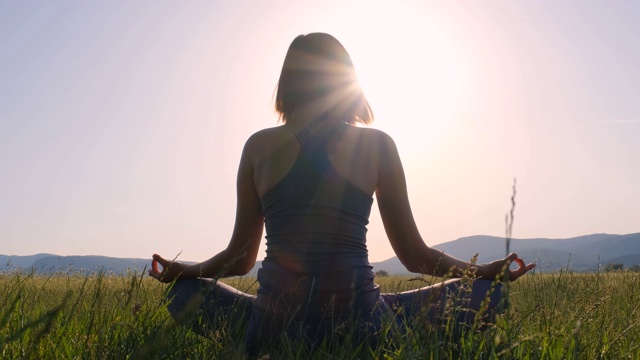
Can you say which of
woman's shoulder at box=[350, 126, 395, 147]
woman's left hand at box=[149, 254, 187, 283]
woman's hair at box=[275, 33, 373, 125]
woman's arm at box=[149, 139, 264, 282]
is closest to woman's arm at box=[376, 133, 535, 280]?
woman's shoulder at box=[350, 126, 395, 147]

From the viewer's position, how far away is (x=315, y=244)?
3.22m

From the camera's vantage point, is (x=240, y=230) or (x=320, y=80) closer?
(x=320, y=80)

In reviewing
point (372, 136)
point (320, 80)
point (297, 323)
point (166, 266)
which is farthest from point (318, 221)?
point (166, 266)

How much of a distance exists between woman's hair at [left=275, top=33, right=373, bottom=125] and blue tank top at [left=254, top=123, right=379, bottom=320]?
42cm

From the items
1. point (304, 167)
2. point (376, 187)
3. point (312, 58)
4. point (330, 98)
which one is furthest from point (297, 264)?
point (312, 58)

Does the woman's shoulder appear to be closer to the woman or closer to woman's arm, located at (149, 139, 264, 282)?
the woman

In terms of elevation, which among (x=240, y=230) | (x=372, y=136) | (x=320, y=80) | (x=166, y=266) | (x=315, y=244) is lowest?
(x=166, y=266)

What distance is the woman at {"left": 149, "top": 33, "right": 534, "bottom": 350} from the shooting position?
10.5 ft

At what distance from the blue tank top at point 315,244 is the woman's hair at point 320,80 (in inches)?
16.7

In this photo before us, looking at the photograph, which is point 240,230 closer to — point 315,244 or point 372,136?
point 315,244

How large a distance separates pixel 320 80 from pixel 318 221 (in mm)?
1003

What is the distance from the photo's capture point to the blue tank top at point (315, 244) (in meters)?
3.18

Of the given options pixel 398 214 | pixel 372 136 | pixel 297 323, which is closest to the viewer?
pixel 297 323

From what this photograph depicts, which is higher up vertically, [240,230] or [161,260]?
[240,230]
